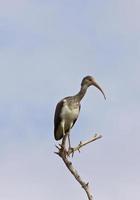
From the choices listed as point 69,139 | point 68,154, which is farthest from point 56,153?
point 69,139

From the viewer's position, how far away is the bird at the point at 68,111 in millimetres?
33438

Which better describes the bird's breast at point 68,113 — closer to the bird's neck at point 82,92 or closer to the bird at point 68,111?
the bird at point 68,111

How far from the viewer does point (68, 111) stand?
109 ft

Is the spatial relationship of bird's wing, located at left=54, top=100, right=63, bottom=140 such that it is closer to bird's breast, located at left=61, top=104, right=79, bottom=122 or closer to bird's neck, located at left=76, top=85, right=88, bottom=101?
bird's breast, located at left=61, top=104, right=79, bottom=122

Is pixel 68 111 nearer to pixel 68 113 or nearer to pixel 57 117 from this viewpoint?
pixel 68 113

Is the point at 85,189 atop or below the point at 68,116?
below

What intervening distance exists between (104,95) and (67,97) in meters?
1.41

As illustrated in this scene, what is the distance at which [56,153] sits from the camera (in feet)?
98.1

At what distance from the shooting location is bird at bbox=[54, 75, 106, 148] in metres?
33.4

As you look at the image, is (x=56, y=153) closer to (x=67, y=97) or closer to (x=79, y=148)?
(x=79, y=148)

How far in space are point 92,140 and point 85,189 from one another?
4.95 ft

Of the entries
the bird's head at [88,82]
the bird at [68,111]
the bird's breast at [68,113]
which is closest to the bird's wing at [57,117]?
the bird at [68,111]

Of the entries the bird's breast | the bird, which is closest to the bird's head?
the bird

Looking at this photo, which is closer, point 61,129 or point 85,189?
point 85,189
